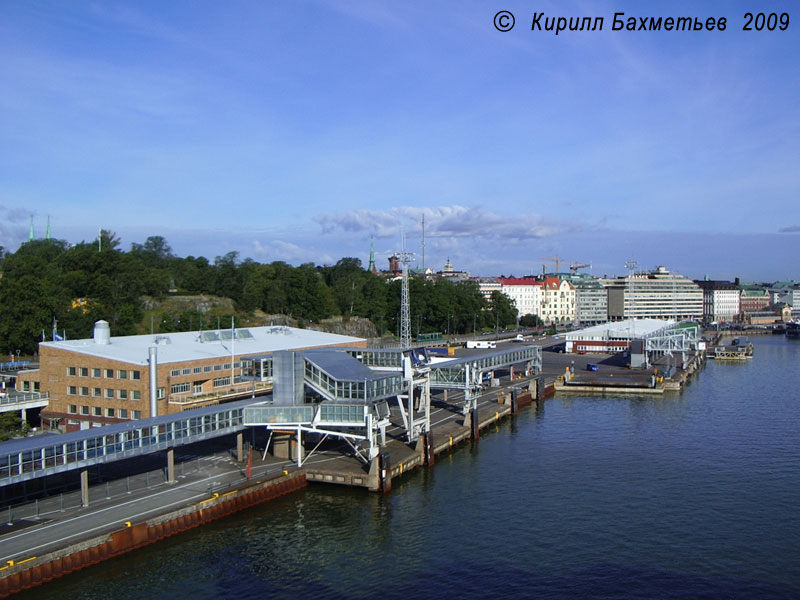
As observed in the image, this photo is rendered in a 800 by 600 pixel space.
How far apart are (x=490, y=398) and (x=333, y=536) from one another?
31.7 metres

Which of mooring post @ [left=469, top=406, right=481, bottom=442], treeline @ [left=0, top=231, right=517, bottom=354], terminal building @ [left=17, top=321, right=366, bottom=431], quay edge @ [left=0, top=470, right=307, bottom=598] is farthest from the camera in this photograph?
treeline @ [left=0, top=231, right=517, bottom=354]

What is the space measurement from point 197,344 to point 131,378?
8.53 metres

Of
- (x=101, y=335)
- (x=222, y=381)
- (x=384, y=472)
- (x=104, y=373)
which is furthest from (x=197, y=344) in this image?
(x=384, y=472)

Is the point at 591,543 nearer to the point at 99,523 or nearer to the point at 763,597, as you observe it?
the point at 763,597

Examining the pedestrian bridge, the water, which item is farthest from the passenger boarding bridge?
the water

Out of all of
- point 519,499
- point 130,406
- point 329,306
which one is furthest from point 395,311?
point 519,499

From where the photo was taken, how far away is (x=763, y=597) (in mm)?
22281

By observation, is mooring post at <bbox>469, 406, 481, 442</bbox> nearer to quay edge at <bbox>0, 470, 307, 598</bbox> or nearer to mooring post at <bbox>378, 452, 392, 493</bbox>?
mooring post at <bbox>378, 452, 392, 493</bbox>

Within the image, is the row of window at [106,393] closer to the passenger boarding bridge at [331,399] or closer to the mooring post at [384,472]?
the passenger boarding bridge at [331,399]

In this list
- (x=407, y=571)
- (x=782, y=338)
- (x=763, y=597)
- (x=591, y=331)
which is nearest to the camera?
(x=763, y=597)

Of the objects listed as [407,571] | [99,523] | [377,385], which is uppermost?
[377,385]

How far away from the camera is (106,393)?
135ft

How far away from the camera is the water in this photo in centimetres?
2320

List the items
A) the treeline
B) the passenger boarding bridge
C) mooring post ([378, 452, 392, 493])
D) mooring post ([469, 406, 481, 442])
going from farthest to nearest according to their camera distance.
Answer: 1. the treeline
2. mooring post ([469, 406, 481, 442])
3. the passenger boarding bridge
4. mooring post ([378, 452, 392, 493])
